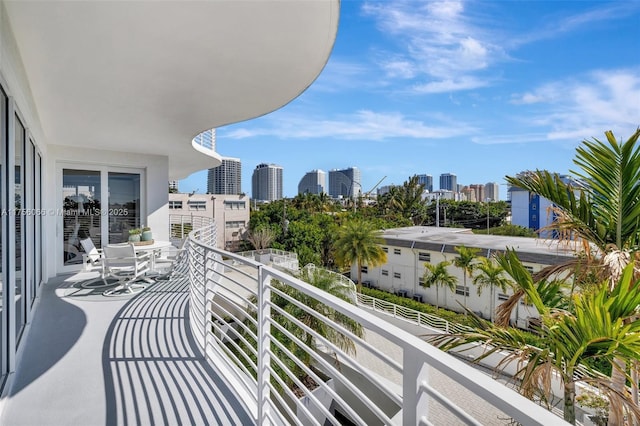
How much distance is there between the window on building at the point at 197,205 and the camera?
103ft

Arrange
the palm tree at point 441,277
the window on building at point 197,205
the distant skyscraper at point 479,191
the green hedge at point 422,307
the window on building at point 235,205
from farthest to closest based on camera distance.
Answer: the distant skyscraper at point 479,191 → the window on building at point 235,205 → the window on building at point 197,205 → the palm tree at point 441,277 → the green hedge at point 422,307

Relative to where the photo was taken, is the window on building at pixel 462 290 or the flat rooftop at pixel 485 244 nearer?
the flat rooftop at pixel 485 244

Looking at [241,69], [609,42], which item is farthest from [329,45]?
[609,42]

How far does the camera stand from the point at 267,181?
8025 cm

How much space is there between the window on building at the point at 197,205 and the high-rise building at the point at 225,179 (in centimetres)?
3138

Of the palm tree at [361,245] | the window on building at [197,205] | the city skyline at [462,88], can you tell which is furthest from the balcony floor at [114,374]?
the window on building at [197,205]

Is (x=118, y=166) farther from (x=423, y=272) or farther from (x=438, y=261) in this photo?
(x=423, y=272)

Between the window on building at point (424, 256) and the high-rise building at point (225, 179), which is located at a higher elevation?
the high-rise building at point (225, 179)

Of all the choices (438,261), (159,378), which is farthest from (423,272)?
(159,378)

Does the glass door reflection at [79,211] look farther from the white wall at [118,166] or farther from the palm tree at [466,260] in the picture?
the palm tree at [466,260]

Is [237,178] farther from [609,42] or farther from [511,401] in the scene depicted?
[511,401]

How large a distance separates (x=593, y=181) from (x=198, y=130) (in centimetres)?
550

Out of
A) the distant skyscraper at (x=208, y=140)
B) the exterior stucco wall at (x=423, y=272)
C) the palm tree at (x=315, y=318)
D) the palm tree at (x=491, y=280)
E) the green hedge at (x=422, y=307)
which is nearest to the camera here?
the distant skyscraper at (x=208, y=140)

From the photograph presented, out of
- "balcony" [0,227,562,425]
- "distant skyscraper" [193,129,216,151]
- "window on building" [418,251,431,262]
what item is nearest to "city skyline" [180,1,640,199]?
"distant skyscraper" [193,129,216,151]
